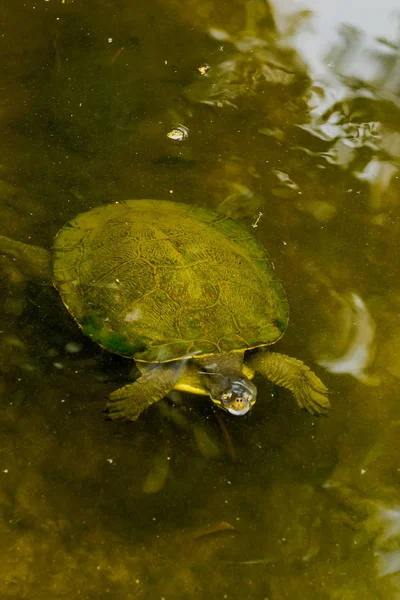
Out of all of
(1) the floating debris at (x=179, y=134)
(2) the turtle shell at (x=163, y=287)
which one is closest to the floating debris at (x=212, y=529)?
(2) the turtle shell at (x=163, y=287)

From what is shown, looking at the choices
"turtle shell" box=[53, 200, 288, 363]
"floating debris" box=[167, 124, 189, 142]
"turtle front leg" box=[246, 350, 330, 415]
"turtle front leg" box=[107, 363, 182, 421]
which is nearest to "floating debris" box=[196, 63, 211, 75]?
"floating debris" box=[167, 124, 189, 142]

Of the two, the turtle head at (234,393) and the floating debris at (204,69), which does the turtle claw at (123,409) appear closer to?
the turtle head at (234,393)

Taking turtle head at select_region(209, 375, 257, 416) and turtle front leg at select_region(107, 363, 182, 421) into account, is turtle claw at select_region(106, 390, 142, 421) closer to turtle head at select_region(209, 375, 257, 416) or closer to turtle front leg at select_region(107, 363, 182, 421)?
turtle front leg at select_region(107, 363, 182, 421)

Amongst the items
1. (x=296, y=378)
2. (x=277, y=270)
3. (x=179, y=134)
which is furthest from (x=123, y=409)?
(x=179, y=134)

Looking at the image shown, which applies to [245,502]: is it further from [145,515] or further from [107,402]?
[107,402]

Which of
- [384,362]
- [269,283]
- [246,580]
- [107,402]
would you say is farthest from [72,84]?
[246,580]
